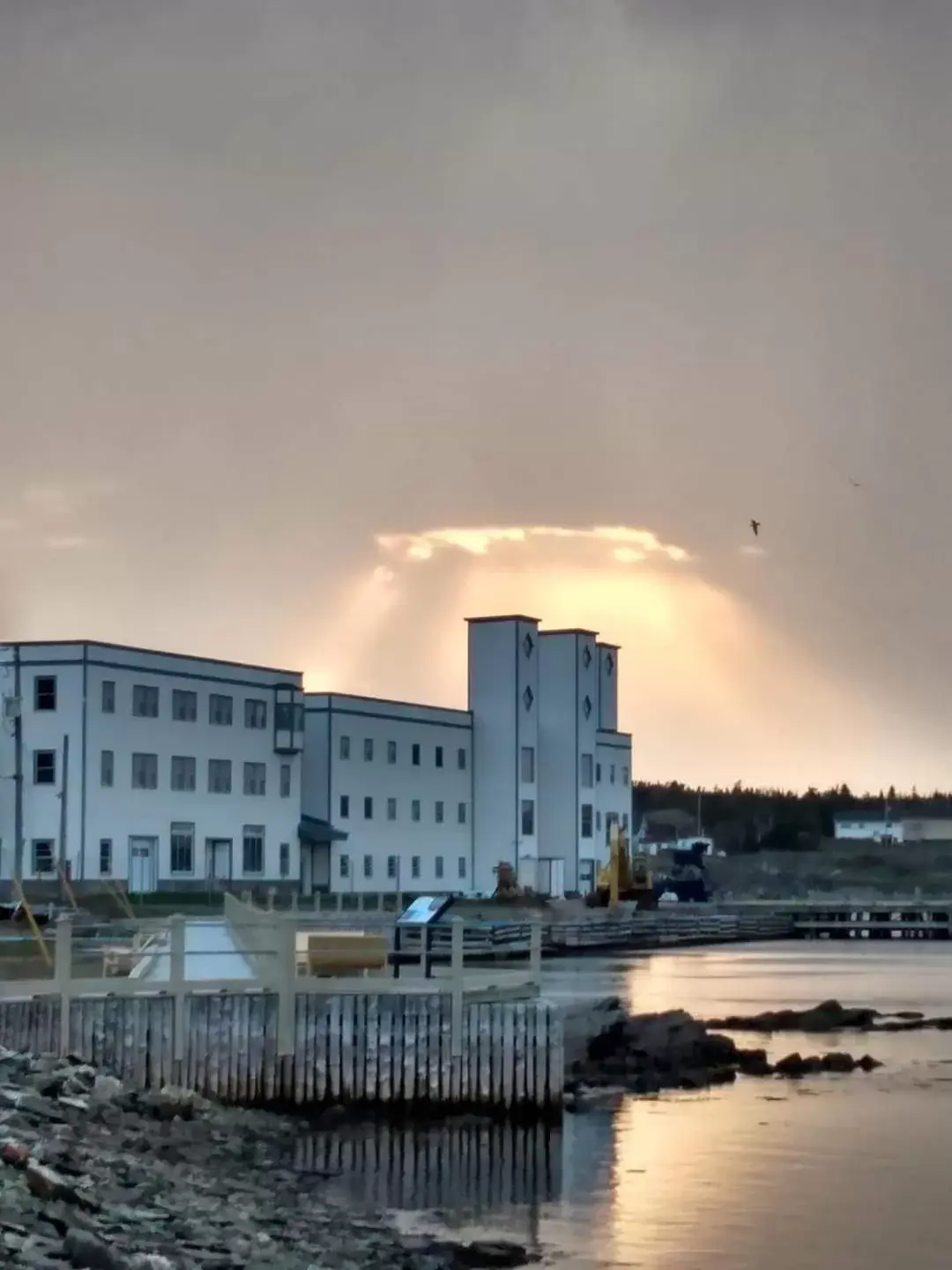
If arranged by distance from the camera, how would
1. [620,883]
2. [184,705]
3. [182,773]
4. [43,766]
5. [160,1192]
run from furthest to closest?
1. [620,883]
2. [184,705]
3. [182,773]
4. [43,766]
5. [160,1192]

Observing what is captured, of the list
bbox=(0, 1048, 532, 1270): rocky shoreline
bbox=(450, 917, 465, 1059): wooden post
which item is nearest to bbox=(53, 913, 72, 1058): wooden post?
bbox=(0, 1048, 532, 1270): rocky shoreline

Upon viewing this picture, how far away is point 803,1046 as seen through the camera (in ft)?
144

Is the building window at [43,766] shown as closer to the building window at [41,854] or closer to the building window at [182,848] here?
the building window at [41,854]

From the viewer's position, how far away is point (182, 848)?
8606 centimetres

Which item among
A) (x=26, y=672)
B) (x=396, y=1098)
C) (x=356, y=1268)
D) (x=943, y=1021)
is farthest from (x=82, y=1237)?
(x=26, y=672)

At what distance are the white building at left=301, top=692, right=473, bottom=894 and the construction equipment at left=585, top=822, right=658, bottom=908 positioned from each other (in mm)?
7054

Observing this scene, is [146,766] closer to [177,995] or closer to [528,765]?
[528,765]

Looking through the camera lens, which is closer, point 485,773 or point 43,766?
point 43,766

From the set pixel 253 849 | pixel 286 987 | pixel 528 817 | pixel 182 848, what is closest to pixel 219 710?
pixel 253 849

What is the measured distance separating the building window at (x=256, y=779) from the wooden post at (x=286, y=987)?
A: 207 feet

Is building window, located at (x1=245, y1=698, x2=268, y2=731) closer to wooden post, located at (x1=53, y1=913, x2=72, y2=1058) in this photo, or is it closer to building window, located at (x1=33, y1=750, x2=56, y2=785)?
building window, located at (x1=33, y1=750, x2=56, y2=785)

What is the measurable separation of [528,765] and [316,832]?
55.5 feet

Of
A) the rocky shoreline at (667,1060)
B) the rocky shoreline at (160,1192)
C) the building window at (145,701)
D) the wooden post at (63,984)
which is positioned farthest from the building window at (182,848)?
the rocky shoreline at (160,1192)

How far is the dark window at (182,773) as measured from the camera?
86000 millimetres
